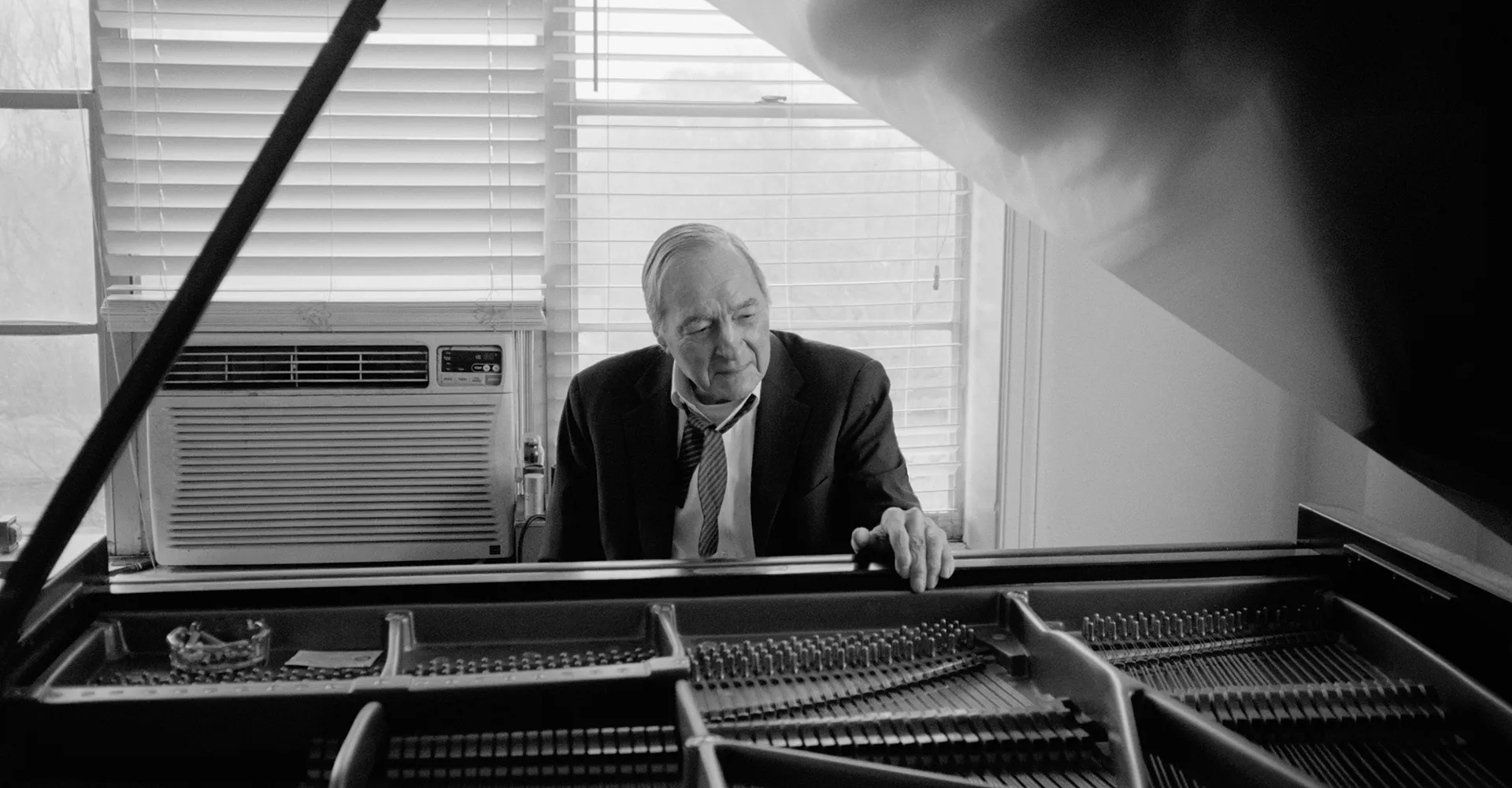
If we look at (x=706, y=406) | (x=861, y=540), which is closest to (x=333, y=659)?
(x=861, y=540)

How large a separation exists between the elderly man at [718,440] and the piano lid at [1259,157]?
110cm

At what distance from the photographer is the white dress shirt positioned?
2.27 meters

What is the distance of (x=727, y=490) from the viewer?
7.53 ft

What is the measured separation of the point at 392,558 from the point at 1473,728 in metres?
2.30

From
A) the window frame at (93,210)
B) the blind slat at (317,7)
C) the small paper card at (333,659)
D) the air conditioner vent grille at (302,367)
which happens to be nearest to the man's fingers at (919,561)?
the small paper card at (333,659)

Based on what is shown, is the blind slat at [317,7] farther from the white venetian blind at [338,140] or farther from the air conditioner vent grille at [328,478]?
the air conditioner vent grille at [328,478]

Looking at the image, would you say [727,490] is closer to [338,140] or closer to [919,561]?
[919,561]

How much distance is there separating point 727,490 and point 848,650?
99 cm

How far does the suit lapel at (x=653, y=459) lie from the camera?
223 centimetres

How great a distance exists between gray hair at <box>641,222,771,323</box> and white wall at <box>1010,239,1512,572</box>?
3.03 feet

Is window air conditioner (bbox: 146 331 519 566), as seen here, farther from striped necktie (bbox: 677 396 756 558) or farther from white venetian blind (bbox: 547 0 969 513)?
striped necktie (bbox: 677 396 756 558)

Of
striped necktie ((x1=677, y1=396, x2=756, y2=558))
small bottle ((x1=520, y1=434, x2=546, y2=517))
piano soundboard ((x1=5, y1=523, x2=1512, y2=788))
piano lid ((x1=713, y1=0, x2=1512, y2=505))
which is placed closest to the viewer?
piano lid ((x1=713, y1=0, x2=1512, y2=505))

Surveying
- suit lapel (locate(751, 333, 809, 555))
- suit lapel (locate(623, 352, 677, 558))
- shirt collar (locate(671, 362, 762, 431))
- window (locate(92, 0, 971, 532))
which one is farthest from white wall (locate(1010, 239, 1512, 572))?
suit lapel (locate(623, 352, 677, 558))

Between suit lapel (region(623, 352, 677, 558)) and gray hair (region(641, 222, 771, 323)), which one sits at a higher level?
gray hair (region(641, 222, 771, 323))
